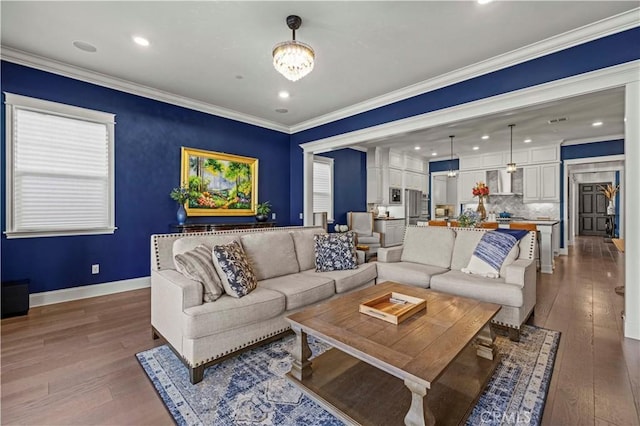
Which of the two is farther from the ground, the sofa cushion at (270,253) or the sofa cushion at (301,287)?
the sofa cushion at (270,253)

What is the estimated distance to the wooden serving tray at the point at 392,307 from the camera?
1879 millimetres

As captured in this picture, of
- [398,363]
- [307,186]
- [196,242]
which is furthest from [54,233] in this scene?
[398,363]

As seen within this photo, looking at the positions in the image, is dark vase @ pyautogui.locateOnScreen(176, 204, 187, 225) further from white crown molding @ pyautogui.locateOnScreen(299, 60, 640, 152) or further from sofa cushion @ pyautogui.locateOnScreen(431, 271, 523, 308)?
sofa cushion @ pyautogui.locateOnScreen(431, 271, 523, 308)

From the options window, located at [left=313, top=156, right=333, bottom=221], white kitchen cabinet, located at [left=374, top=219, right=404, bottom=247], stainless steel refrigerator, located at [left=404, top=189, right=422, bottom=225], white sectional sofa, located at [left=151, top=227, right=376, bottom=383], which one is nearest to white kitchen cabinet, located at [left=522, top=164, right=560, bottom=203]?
stainless steel refrigerator, located at [left=404, top=189, right=422, bottom=225]

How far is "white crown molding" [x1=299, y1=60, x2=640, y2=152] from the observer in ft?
8.98

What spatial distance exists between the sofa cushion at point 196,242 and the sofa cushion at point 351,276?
3.05 ft

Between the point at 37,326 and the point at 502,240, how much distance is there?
4.80 metres

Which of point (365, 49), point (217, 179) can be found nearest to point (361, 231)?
point (217, 179)

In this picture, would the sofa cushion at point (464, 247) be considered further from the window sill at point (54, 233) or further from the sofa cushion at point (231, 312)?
the window sill at point (54, 233)

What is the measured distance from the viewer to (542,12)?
2.56m

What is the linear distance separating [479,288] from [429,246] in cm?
103

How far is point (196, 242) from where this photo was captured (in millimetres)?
2674

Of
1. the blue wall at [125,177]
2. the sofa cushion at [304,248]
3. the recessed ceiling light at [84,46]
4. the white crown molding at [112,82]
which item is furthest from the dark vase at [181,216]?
the recessed ceiling light at [84,46]

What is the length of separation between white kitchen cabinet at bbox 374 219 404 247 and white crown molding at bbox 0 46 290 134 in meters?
3.87
